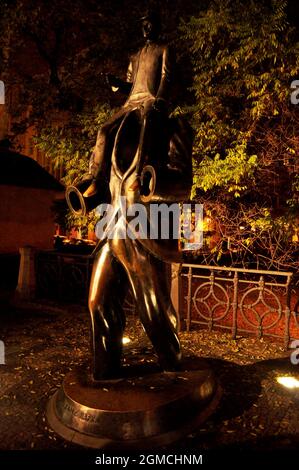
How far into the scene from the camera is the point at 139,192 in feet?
11.0

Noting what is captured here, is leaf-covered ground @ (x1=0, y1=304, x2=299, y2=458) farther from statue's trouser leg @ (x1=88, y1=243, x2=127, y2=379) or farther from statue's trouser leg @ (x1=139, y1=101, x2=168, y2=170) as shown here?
statue's trouser leg @ (x1=139, y1=101, x2=168, y2=170)

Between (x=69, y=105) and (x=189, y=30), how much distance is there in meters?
4.34

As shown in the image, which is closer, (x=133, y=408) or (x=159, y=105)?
(x=133, y=408)

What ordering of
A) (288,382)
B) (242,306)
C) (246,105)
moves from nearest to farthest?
(288,382)
(242,306)
(246,105)

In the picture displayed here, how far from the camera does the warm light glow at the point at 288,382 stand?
471cm

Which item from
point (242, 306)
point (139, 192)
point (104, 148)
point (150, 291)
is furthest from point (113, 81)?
point (242, 306)

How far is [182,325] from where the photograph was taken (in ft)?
24.4

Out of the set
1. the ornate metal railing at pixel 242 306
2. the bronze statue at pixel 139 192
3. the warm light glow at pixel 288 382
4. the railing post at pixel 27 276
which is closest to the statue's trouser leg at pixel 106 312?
the bronze statue at pixel 139 192

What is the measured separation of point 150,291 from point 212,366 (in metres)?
2.38

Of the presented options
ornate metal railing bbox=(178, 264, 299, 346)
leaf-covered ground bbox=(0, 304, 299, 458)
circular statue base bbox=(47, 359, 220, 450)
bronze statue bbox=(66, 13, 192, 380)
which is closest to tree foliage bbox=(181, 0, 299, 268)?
ornate metal railing bbox=(178, 264, 299, 346)

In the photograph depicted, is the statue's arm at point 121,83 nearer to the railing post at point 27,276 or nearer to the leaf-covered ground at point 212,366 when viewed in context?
the leaf-covered ground at point 212,366

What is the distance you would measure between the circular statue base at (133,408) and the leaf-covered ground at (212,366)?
13 cm

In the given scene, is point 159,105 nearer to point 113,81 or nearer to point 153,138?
point 153,138
